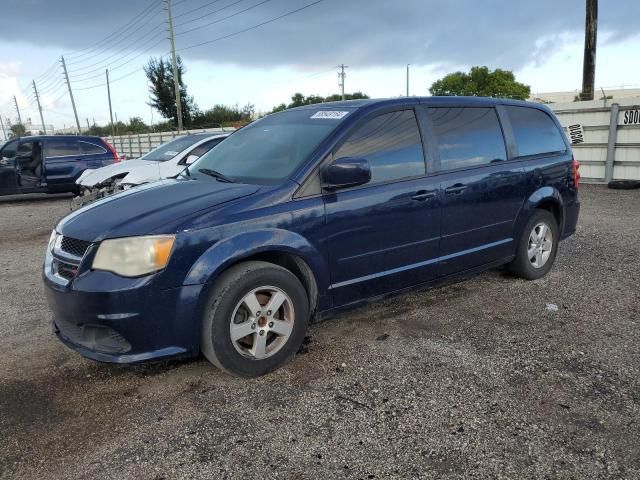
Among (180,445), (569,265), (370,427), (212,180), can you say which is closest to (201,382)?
(180,445)

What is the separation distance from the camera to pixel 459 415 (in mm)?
2750

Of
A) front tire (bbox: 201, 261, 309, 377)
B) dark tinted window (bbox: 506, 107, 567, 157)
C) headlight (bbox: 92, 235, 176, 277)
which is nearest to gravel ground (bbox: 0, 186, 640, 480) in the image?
front tire (bbox: 201, 261, 309, 377)

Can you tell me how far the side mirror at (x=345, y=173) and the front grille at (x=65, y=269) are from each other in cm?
161

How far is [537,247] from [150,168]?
6758 millimetres

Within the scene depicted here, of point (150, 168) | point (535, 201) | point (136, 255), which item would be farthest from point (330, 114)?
point (150, 168)

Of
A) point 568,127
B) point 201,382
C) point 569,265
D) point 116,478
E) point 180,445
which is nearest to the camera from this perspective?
point 116,478

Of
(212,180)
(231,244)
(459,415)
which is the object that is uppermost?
(212,180)

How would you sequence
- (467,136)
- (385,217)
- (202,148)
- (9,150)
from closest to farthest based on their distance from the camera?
(385,217), (467,136), (202,148), (9,150)

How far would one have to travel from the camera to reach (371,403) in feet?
9.48

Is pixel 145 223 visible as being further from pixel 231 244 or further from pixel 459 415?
pixel 459 415

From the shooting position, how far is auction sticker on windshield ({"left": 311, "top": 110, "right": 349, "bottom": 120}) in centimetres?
374

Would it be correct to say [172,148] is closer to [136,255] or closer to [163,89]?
[136,255]

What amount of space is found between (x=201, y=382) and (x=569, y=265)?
4350 millimetres

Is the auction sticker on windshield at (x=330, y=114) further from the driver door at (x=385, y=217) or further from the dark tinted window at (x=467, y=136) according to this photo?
the dark tinted window at (x=467, y=136)
